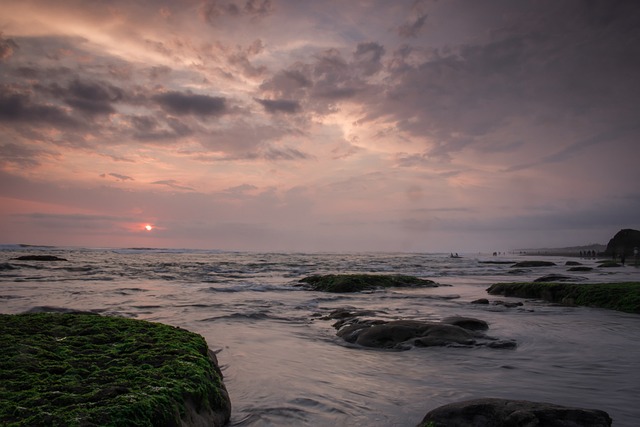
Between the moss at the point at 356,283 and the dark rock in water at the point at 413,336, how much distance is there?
11281 mm

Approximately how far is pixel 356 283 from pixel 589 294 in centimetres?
1032

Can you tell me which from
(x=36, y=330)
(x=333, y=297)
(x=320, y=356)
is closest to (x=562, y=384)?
(x=320, y=356)

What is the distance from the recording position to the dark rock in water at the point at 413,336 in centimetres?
813

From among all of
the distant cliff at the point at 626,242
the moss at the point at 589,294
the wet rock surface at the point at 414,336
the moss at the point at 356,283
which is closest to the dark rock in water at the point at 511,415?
the wet rock surface at the point at 414,336

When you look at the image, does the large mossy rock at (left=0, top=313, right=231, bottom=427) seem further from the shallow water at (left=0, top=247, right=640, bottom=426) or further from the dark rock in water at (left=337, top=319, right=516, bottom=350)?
the dark rock in water at (left=337, top=319, right=516, bottom=350)

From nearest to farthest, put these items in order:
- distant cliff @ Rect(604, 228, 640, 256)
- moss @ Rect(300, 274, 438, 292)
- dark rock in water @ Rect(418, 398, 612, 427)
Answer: dark rock in water @ Rect(418, 398, 612, 427) < moss @ Rect(300, 274, 438, 292) < distant cliff @ Rect(604, 228, 640, 256)

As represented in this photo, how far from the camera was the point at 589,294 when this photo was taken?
14.4 meters

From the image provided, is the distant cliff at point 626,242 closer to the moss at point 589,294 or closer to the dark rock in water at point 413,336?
the moss at point 589,294

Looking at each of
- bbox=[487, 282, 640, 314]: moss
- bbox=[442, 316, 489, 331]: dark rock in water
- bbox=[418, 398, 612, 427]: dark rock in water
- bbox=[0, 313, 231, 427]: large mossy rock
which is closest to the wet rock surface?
bbox=[442, 316, 489, 331]: dark rock in water

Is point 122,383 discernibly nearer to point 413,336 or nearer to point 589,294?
point 413,336

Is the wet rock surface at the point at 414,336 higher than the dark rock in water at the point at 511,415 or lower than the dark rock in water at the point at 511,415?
lower

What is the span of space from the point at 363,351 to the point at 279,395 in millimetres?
2917

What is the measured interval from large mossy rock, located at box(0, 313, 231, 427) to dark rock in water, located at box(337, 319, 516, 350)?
3986 millimetres

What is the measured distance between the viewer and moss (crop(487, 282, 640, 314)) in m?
13.1
